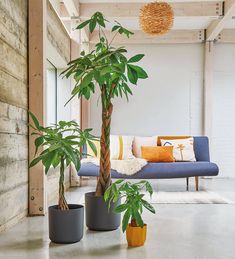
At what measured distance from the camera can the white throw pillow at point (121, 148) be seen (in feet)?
19.4

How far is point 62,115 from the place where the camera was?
617 cm

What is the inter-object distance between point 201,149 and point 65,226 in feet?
12.3

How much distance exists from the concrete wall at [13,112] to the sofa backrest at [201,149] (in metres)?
3.20

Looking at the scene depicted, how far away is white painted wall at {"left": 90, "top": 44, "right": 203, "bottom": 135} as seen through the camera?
7.44 m

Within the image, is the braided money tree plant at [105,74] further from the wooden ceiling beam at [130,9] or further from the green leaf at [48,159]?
the wooden ceiling beam at [130,9]

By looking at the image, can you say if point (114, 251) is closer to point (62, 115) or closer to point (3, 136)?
point (3, 136)

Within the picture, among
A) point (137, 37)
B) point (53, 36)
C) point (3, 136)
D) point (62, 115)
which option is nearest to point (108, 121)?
point (3, 136)

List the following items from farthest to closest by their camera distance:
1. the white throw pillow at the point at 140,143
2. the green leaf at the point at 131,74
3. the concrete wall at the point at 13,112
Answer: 1. the white throw pillow at the point at 140,143
2. the concrete wall at the point at 13,112
3. the green leaf at the point at 131,74

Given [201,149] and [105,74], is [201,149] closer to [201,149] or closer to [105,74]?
[201,149]

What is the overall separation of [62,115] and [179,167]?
1.99 meters

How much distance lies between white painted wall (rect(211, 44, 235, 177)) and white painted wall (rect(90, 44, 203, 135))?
0.49 m

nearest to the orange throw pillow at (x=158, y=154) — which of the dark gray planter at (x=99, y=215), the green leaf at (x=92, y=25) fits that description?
the dark gray planter at (x=99, y=215)

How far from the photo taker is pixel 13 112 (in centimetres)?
314

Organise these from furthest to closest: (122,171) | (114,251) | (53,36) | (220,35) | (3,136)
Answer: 1. (220,35)
2. (122,171)
3. (53,36)
4. (3,136)
5. (114,251)
